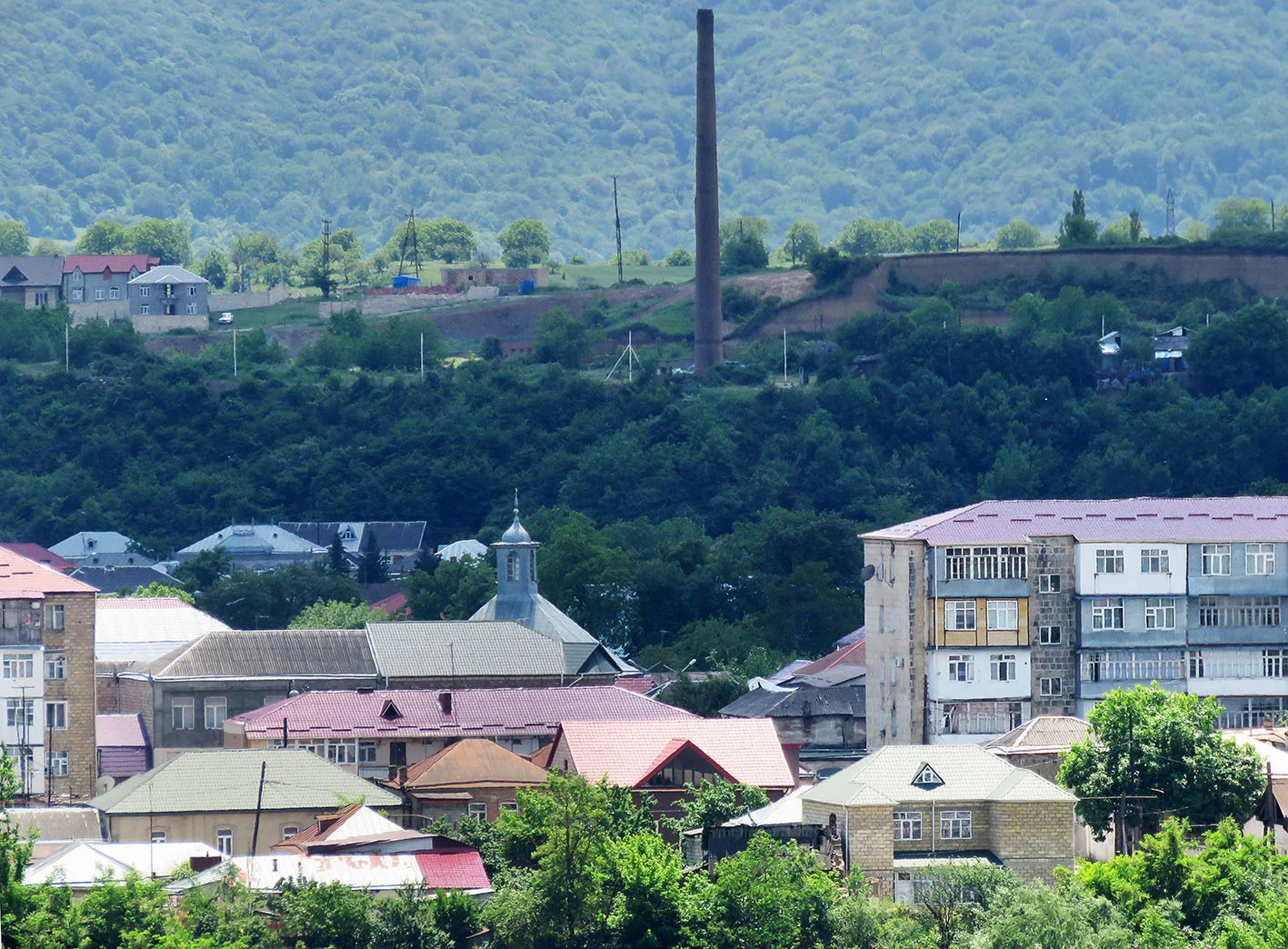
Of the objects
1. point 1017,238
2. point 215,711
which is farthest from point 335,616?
point 1017,238

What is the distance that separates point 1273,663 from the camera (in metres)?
62.8

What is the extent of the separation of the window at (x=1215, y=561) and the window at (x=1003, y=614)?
4.56 m

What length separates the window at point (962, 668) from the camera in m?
61.8

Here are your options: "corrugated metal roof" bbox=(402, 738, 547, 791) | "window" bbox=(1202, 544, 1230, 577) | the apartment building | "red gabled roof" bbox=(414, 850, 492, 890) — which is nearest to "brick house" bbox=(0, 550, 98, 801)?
"corrugated metal roof" bbox=(402, 738, 547, 791)

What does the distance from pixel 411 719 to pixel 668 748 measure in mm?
9657

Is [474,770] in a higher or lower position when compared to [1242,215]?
lower

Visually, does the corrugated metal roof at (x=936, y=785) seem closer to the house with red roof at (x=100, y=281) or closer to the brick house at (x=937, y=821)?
the brick house at (x=937, y=821)

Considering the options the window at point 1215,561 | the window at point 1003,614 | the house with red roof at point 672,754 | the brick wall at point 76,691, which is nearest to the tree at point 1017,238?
the window at point 1215,561

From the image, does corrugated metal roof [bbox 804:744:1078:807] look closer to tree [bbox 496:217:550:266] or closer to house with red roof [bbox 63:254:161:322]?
house with red roof [bbox 63:254:161:322]

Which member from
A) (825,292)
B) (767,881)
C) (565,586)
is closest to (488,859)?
(767,881)

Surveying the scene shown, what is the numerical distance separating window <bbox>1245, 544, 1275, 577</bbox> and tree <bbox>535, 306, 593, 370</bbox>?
253 ft

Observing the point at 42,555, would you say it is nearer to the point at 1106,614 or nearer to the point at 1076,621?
the point at 1076,621

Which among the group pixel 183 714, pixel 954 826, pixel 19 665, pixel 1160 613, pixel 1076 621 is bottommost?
pixel 183 714

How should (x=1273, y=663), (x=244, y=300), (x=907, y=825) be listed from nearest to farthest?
1. (x=907, y=825)
2. (x=1273, y=663)
3. (x=244, y=300)
